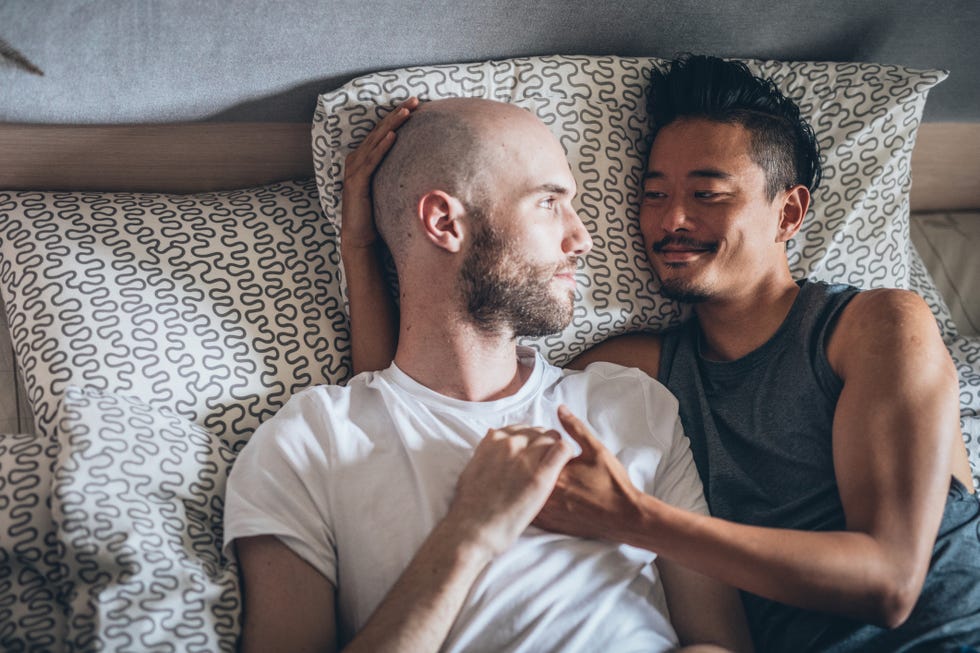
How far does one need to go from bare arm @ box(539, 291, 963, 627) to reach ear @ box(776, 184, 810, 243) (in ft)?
1.34

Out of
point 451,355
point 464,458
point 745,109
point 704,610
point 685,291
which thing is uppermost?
point 745,109

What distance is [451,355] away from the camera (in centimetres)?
137

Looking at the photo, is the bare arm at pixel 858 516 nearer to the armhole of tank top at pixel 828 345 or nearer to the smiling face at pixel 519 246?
the armhole of tank top at pixel 828 345

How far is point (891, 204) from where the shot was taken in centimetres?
176

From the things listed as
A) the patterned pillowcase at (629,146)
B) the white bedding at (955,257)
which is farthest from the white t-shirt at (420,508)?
the white bedding at (955,257)

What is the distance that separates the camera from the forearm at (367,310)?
57.2 inches

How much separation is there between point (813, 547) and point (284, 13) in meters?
1.39

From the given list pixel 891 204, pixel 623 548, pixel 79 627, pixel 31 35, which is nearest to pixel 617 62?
pixel 891 204

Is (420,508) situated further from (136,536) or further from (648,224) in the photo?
(648,224)

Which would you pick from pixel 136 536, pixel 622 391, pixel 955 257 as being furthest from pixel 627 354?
pixel 955 257

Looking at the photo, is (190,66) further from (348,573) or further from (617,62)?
(348,573)

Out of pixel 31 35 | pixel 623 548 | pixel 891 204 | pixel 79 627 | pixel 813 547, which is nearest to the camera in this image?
pixel 79 627

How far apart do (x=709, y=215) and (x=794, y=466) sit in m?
0.52

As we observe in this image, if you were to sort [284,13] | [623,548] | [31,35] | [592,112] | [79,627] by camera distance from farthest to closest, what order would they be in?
1. [592,112]
2. [284,13]
3. [31,35]
4. [623,548]
5. [79,627]
